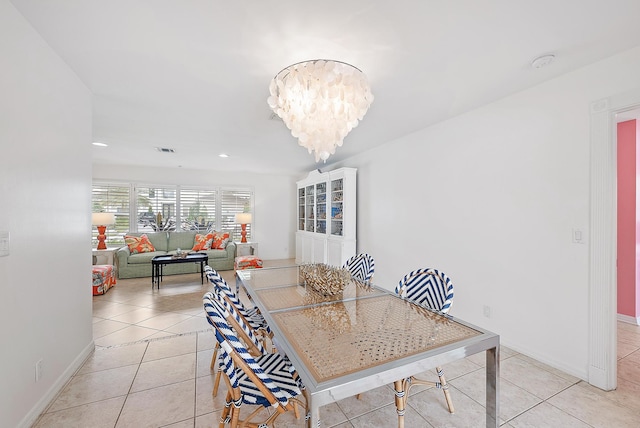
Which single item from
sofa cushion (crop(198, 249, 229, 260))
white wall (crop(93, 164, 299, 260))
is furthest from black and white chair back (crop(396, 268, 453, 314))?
white wall (crop(93, 164, 299, 260))

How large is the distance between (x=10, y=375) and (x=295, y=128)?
7.14ft

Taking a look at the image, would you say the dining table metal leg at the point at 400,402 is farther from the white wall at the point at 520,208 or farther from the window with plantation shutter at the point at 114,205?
the window with plantation shutter at the point at 114,205

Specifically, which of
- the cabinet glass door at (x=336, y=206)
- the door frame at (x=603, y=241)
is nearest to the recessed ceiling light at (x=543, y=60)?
the door frame at (x=603, y=241)

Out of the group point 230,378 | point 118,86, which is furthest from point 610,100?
point 118,86

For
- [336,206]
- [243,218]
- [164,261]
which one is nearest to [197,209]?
[243,218]

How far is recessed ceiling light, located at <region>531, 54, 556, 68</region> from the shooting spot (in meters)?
1.92

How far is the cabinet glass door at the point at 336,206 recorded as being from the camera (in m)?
4.96

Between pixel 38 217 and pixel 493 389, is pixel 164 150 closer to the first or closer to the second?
pixel 38 217

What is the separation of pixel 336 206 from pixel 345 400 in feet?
11.5

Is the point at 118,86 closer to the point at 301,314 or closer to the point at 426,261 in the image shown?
the point at 301,314

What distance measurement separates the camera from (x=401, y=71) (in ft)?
6.95

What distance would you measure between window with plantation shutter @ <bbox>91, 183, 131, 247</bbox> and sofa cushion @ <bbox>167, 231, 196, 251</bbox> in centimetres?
101

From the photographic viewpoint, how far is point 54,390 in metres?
1.87

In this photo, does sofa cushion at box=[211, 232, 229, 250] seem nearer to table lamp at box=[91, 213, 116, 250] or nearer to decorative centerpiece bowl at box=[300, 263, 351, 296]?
table lamp at box=[91, 213, 116, 250]
